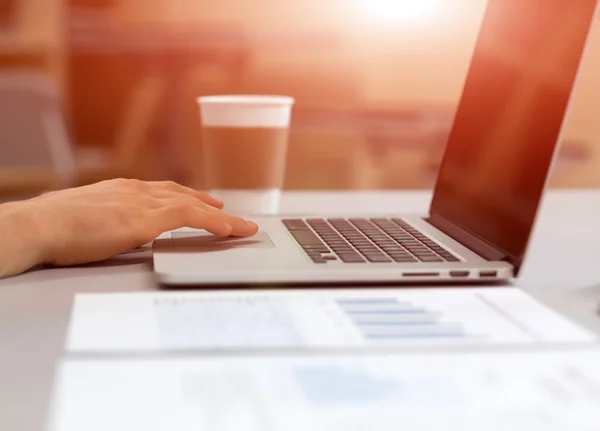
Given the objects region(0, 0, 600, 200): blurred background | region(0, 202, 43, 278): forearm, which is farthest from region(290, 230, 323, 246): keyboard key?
region(0, 0, 600, 200): blurred background

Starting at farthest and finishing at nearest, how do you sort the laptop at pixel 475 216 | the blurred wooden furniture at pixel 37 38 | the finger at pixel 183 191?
1. the blurred wooden furniture at pixel 37 38
2. the finger at pixel 183 191
3. the laptop at pixel 475 216

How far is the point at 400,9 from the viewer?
2.29 meters

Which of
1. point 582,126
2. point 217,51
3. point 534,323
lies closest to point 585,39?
point 534,323

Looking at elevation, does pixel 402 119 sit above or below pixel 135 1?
below

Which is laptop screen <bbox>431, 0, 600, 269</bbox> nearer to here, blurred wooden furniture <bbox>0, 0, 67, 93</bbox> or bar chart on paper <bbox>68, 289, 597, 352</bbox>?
bar chart on paper <bbox>68, 289, 597, 352</bbox>

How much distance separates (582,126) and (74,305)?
2188mm

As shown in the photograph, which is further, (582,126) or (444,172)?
(582,126)

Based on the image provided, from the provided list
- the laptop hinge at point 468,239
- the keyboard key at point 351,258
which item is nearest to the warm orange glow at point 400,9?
the laptop hinge at point 468,239

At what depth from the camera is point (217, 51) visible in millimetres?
2307

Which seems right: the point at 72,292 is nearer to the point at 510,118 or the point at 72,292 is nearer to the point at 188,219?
the point at 188,219

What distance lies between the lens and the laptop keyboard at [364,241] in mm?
662

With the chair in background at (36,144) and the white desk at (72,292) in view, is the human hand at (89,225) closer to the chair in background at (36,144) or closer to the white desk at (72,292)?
the white desk at (72,292)

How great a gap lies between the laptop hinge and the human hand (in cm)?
20

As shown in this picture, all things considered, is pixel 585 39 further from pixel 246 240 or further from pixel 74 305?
pixel 74 305
